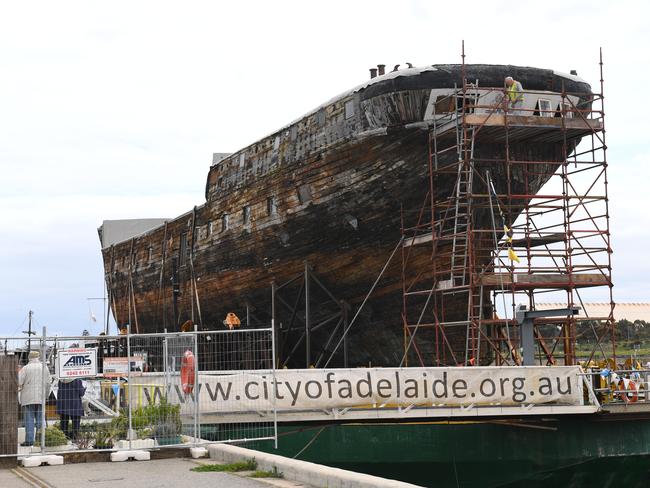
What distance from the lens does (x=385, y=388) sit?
1628 centimetres

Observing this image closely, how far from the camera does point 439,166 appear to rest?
24.4 meters

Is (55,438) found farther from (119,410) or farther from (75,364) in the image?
(119,410)

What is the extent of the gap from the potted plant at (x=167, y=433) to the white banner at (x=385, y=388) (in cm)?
197

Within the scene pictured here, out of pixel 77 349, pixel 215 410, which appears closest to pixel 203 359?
pixel 215 410

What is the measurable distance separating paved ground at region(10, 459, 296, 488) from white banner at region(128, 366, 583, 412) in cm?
358

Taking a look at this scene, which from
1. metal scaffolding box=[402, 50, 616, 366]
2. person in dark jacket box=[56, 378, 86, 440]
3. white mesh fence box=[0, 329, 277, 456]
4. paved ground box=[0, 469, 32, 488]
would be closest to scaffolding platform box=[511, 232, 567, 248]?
metal scaffolding box=[402, 50, 616, 366]

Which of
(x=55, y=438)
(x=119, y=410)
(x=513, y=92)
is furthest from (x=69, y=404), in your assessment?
(x=513, y=92)

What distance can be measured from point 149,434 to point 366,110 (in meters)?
13.7

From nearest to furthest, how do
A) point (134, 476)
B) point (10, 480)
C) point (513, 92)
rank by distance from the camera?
1. point (10, 480)
2. point (134, 476)
3. point (513, 92)

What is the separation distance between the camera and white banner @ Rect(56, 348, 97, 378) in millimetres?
13172

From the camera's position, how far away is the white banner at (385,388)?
15469 millimetres

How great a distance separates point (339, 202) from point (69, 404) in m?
13.5

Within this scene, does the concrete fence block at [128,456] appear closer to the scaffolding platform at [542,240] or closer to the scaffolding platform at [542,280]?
the scaffolding platform at [542,280]

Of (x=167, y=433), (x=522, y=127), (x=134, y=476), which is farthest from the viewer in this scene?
(x=522, y=127)
